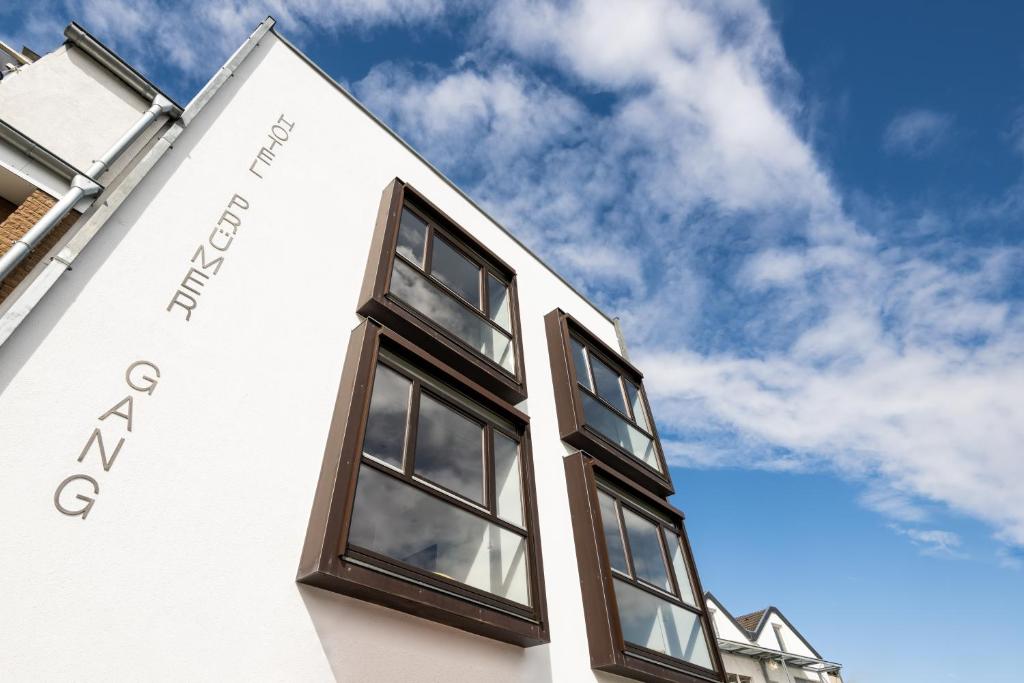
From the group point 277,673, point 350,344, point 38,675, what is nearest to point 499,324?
point 350,344

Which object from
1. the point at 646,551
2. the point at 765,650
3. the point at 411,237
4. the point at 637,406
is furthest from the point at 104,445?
the point at 765,650

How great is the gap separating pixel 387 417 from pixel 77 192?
3.49 m

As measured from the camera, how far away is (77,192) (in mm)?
4828

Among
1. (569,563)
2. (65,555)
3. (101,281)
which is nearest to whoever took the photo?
(65,555)

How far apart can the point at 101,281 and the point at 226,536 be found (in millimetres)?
2369

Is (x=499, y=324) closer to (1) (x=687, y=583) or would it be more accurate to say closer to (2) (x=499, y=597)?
(2) (x=499, y=597)

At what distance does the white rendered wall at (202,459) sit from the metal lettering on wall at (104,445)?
31mm

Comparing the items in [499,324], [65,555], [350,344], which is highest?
[499,324]

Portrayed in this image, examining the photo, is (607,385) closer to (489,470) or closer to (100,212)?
(489,470)

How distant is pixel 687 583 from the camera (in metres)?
8.62

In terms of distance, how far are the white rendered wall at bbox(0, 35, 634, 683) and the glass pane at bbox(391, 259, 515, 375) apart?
2.16 feet

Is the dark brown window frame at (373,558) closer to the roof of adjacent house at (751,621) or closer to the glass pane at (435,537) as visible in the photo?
the glass pane at (435,537)

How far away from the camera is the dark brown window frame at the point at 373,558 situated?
4301 millimetres

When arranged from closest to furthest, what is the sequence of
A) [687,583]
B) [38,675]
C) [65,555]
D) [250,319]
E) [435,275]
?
[38,675]
[65,555]
[250,319]
[435,275]
[687,583]
